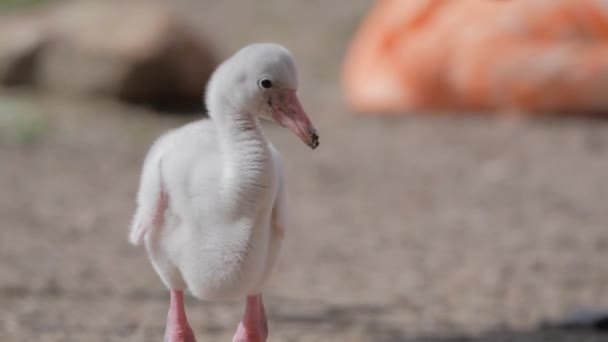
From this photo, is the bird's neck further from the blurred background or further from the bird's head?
the blurred background

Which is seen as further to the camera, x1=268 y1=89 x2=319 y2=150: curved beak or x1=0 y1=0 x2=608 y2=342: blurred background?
x1=0 y1=0 x2=608 y2=342: blurred background

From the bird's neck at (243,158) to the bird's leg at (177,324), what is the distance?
0.36 m

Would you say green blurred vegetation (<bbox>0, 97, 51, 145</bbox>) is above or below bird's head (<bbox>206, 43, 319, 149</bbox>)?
above

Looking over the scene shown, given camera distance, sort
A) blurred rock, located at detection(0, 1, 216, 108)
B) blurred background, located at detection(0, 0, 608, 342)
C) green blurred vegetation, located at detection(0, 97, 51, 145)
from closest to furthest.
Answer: blurred background, located at detection(0, 0, 608, 342), green blurred vegetation, located at detection(0, 97, 51, 145), blurred rock, located at detection(0, 1, 216, 108)

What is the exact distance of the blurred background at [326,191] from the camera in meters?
4.79

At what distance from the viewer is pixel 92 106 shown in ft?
26.9

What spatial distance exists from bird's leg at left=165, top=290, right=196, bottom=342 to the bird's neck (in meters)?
0.36

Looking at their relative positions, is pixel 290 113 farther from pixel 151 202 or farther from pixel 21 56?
pixel 21 56

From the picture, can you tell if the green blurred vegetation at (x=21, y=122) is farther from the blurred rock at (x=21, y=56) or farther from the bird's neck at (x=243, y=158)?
the bird's neck at (x=243, y=158)

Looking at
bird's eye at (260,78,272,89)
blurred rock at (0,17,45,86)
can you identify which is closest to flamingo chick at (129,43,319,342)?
bird's eye at (260,78,272,89)

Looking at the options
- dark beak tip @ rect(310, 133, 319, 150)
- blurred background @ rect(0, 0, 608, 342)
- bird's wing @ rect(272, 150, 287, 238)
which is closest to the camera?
dark beak tip @ rect(310, 133, 319, 150)

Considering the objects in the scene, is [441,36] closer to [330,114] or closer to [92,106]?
[330,114]

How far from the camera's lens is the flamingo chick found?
2.99m

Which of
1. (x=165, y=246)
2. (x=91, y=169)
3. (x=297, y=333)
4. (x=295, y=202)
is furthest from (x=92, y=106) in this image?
(x=165, y=246)
